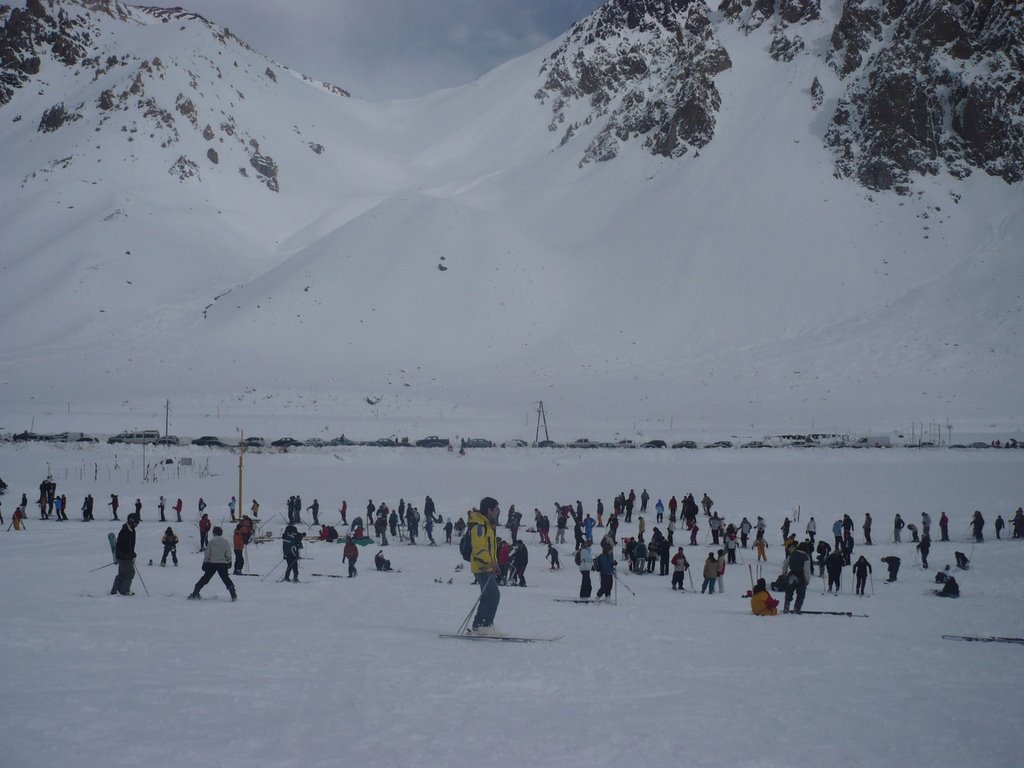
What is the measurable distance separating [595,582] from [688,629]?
26.3 ft

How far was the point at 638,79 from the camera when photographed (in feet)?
565

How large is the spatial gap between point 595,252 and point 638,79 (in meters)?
82.5

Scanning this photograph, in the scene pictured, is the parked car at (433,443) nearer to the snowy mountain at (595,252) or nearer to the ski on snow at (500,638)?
the snowy mountain at (595,252)

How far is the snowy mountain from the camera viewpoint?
252ft

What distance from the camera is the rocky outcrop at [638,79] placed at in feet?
397

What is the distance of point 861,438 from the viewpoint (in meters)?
55.4

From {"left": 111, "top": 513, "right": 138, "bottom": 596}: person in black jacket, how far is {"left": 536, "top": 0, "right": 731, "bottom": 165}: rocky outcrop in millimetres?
114844

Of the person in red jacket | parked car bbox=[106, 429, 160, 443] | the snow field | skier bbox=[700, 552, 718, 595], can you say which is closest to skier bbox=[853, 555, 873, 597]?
the snow field

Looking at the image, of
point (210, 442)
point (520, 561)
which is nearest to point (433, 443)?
point (210, 442)

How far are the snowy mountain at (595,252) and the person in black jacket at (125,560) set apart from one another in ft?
163

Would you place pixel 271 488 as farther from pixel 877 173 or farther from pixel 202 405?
pixel 877 173

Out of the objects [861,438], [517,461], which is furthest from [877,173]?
[517,461]

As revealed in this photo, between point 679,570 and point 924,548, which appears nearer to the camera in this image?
point 679,570

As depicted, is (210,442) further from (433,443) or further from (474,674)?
(474,674)
